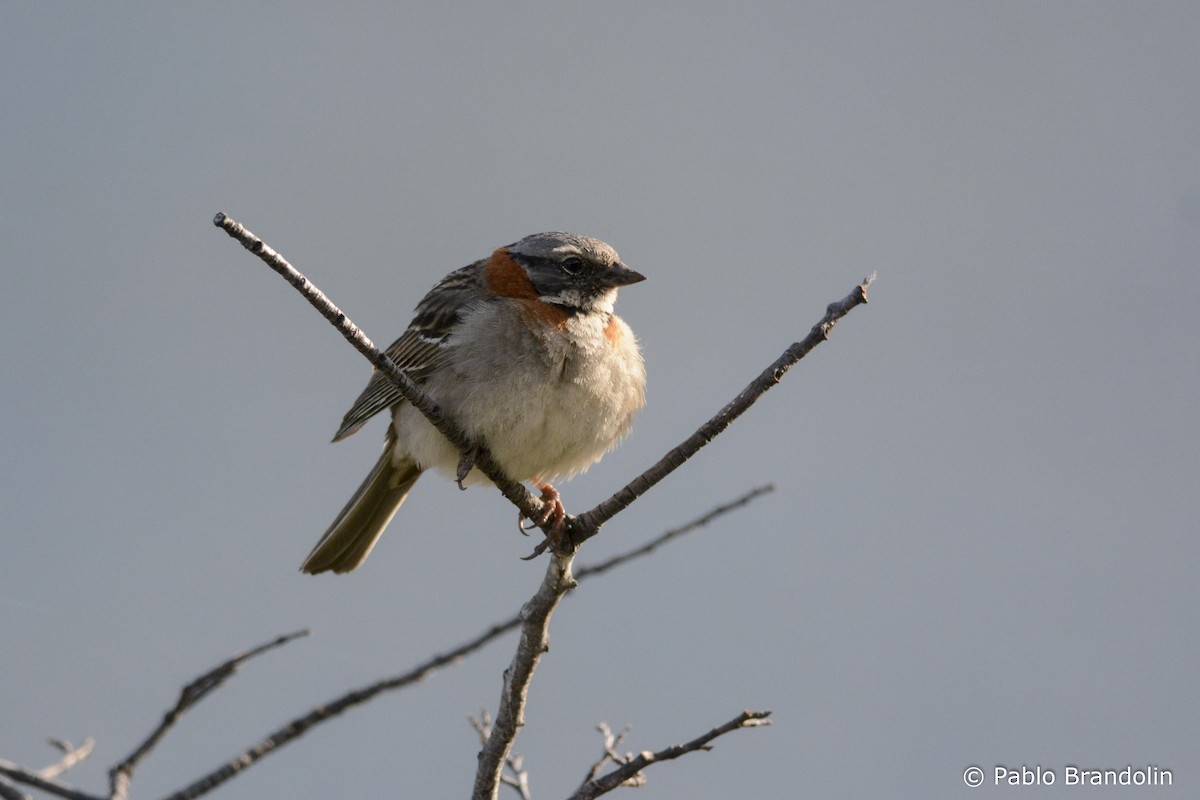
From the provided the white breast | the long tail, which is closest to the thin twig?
the white breast

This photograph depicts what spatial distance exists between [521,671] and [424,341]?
2662mm

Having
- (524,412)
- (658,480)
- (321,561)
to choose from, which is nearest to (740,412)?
(658,480)

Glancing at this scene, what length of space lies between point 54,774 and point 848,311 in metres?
2.59

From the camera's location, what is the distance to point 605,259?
6824 mm

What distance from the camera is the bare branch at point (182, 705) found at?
9.25 ft

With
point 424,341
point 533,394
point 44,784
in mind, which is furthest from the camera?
point 424,341

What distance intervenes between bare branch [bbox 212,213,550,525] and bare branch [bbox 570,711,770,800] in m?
1.35

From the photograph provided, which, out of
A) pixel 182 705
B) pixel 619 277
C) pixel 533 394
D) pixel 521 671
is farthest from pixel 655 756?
pixel 619 277

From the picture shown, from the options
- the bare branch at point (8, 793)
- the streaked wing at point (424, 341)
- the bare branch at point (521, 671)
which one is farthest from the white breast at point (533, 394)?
the bare branch at point (8, 793)

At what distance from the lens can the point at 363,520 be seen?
24.6ft

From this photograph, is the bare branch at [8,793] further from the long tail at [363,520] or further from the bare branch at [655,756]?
the long tail at [363,520]

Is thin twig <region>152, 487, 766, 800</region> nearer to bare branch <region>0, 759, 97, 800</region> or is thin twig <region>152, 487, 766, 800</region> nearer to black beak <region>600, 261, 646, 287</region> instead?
bare branch <region>0, 759, 97, 800</region>

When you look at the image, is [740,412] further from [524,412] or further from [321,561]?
[321,561]

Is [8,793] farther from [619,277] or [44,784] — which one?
[619,277]
